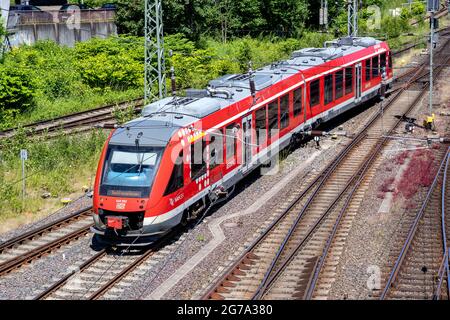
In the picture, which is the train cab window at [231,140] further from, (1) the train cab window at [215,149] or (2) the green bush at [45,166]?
(2) the green bush at [45,166]

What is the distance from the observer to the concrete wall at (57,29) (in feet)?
160

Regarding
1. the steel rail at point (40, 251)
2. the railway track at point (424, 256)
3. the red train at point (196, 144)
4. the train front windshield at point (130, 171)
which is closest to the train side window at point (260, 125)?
the red train at point (196, 144)

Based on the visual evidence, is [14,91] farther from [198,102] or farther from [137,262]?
[137,262]

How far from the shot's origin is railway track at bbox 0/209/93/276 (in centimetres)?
1695

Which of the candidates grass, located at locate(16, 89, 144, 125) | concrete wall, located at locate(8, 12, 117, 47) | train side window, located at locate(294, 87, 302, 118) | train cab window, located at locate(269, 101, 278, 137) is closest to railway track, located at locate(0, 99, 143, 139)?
grass, located at locate(16, 89, 144, 125)

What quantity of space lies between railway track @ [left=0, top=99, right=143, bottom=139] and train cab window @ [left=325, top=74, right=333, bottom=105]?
343 inches

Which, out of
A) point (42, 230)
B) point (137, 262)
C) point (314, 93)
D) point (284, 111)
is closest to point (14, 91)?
point (314, 93)

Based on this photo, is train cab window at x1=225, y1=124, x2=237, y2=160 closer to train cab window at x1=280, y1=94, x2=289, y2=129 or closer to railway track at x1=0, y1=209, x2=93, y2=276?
train cab window at x1=280, y1=94, x2=289, y2=129

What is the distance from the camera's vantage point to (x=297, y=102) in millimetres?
25281

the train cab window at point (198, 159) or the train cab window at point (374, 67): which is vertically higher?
the train cab window at point (374, 67)

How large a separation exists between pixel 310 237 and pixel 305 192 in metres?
3.61

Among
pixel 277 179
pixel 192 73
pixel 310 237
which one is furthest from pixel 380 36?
pixel 310 237

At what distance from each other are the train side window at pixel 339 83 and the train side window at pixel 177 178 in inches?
506

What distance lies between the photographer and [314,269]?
15.6 metres
